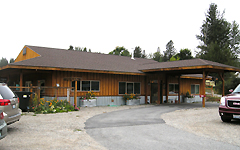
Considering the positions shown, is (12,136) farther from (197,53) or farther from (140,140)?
(197,53)

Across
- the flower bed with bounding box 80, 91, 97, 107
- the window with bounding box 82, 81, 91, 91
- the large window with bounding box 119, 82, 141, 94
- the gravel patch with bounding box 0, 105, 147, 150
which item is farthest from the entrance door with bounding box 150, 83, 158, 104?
the gravel patch with bounding box 0, 105, 147, 150

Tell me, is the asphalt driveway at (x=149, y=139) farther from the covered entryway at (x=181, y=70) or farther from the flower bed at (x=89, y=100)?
the covered entryway at (x=181, y=70)

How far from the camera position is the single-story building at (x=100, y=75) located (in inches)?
675

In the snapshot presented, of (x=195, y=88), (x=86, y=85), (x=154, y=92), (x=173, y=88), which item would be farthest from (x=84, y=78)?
(x=195, y=88)

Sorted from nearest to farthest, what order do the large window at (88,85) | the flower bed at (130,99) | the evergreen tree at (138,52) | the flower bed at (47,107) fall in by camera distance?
the flower bed at (47,107) < the large window at (88,85) < the flower bed at (130,99) < the evergreen tree at (138,52)

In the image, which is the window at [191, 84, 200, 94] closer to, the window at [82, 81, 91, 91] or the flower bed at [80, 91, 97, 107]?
the flower bed at [80, 91, 97, 107]

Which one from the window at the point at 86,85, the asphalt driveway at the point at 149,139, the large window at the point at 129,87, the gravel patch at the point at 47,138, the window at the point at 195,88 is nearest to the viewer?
the gravel patch at the point at 47,138

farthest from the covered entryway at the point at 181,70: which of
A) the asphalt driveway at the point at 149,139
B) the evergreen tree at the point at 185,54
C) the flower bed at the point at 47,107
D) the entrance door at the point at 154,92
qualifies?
the evergreen tree at the point at 185,54

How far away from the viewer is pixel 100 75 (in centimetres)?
2011

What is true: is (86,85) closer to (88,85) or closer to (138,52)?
(88,85)

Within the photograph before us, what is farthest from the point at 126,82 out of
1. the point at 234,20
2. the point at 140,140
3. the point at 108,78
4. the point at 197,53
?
the point at 234,20

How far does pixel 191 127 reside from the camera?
973 centimetres

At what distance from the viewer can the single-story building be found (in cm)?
1716

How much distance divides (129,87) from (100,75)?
3.33m
